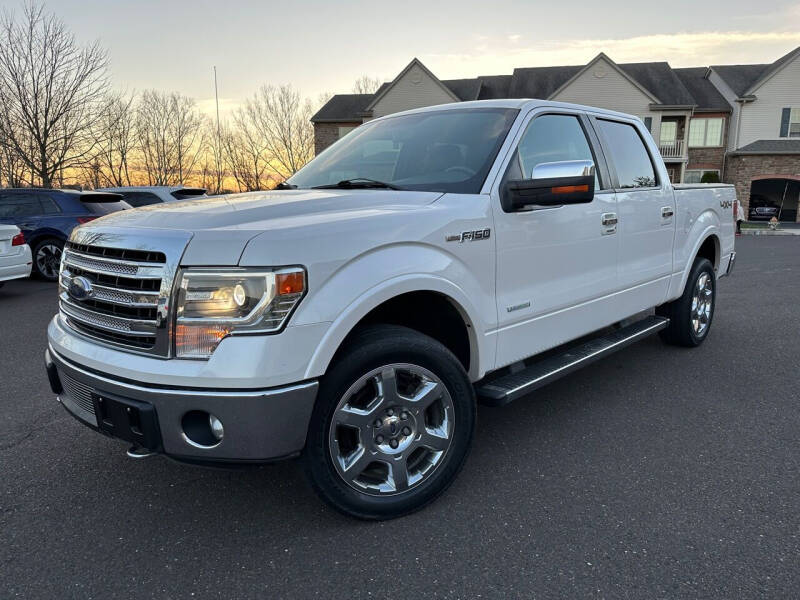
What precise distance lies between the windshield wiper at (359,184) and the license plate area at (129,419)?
1704 millimetres

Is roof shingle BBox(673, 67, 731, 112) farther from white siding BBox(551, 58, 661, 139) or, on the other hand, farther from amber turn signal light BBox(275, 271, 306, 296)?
amber turn signal light BBox(275, 271, 306, 296)

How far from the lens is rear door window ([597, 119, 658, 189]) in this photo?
416cm

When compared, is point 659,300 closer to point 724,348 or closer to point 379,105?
point 724,348

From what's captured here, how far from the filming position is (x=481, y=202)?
2924 millimetres

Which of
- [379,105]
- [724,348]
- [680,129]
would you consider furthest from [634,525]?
[680,129]

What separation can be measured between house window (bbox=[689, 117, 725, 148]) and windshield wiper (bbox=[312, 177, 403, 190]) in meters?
34.8

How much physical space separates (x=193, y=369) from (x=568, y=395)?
297 centimetres

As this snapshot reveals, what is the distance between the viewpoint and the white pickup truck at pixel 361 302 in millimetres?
2186

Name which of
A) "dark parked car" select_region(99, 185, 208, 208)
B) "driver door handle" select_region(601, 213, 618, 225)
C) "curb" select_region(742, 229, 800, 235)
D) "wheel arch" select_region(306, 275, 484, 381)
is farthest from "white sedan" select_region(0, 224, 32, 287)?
"curb" select_region(742, 229, 800, 235)

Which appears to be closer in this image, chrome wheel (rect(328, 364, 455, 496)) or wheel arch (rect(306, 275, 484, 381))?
wheel arch (rect(306, 275, 484, 381))

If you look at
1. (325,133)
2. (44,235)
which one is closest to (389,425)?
(44,235)

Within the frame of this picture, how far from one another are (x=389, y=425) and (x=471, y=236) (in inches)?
39.1

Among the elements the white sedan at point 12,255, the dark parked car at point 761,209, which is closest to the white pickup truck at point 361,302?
the white sedan at point 12,255

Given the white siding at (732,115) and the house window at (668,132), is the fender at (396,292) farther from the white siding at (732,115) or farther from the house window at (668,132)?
the white siding at (732,115)
